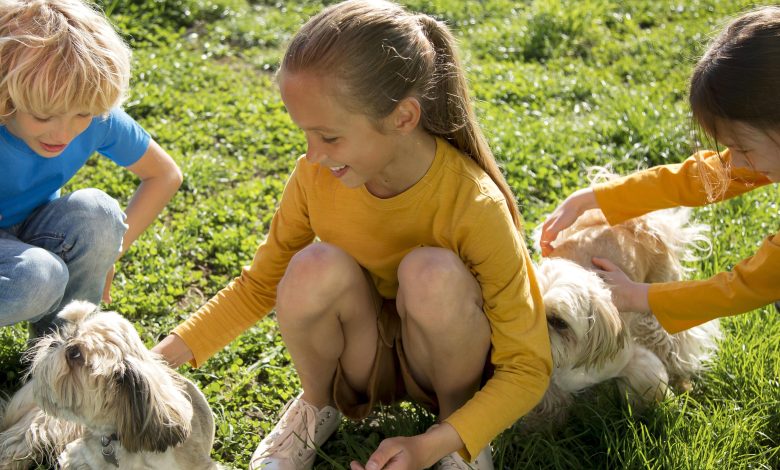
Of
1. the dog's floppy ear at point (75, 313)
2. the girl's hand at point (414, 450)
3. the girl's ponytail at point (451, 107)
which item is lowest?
the girl's hand at point (414, 450)

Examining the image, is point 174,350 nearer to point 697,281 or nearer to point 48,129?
point 48,129

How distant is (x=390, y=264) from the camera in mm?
2939

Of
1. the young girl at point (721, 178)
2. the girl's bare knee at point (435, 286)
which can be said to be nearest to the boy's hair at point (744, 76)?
the young girl at point (721, 178)

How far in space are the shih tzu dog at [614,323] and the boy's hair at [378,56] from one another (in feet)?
2.48

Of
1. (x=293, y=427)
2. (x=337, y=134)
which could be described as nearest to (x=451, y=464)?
(x=293, y=427)

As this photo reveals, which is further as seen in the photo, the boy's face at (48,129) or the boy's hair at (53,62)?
the boy's face at (48,129)

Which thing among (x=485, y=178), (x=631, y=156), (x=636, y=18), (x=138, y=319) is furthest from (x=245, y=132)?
(x=636, y=18)

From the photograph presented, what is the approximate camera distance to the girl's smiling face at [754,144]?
2.68 m

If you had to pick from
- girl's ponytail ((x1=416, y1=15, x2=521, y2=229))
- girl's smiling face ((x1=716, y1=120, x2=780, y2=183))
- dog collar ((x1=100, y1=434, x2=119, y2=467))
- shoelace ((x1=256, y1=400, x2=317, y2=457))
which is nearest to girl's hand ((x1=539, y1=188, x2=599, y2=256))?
girl's ponytail ((x1=416, y1=15, x2=521, y2=229))

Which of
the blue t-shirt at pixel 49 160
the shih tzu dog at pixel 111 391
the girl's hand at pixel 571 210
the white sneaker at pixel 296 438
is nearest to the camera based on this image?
the shih tzu dog at pixel 111 391

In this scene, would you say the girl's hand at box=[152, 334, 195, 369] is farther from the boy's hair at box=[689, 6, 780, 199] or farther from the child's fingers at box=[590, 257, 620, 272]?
the boy's hair at box=[689, 6, 780, 199]

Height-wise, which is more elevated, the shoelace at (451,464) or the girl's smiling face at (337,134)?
the girl's smiling face at (337,134)

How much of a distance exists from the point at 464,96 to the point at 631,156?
224 centimetres

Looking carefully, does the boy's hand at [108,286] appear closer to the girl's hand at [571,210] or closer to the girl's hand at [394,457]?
the girl's hand at [394,457]
